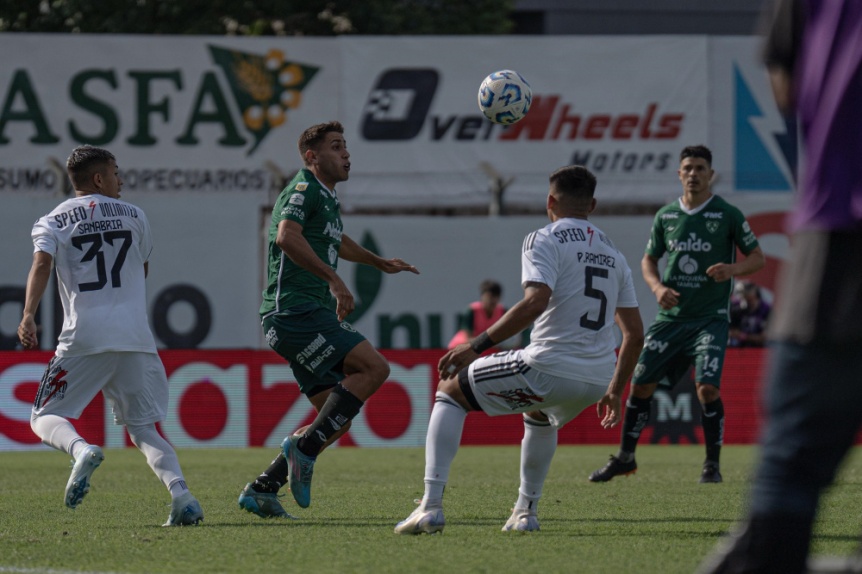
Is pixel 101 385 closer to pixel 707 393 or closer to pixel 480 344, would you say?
pixel 480 344

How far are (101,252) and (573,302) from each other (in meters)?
2.62

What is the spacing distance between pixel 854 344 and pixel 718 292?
22.6 feet

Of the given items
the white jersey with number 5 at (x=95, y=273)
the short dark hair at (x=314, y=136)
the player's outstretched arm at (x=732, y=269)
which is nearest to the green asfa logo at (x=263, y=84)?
the player's outstretched arm at (x=732, y=269)

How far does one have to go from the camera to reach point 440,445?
615cm

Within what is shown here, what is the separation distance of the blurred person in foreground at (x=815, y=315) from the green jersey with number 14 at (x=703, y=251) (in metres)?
6.71

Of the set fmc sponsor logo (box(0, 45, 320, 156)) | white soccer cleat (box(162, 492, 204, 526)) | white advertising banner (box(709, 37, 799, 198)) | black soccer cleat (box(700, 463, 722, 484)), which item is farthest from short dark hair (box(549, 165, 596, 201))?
fmc sponsor logo (box(0, 45, 320, 156))

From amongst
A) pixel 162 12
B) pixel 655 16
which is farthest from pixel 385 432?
pixel 655 16

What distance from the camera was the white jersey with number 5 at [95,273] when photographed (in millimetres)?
6949

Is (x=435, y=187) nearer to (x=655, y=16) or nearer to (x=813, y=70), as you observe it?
(x=655, y=16)

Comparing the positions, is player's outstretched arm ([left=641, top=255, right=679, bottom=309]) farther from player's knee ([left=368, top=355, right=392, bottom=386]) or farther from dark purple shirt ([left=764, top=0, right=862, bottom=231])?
dark purple shirt ([left=764, top=0, right=862, bottom=231])

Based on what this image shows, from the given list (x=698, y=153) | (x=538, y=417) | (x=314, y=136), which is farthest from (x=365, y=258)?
(x=698, y=153)

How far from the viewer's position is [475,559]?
5.43 metres

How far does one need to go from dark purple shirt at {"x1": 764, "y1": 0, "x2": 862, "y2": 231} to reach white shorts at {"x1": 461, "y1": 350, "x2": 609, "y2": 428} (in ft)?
9.49

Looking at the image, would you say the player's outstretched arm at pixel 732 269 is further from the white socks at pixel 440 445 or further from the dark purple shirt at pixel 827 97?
the dark purple shirt at pixel 827 97
